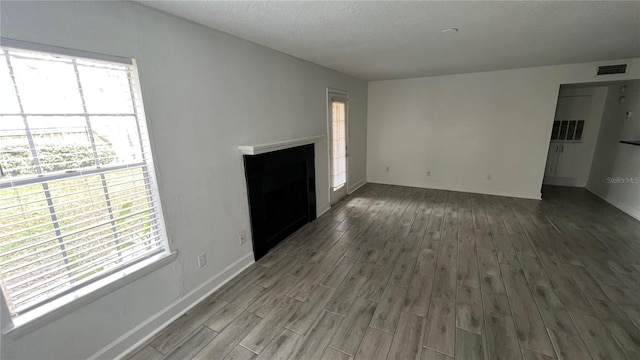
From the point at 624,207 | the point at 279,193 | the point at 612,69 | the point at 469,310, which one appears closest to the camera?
the point at 469,310

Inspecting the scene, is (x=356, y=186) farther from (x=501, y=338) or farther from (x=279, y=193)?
(x=501, y=338)

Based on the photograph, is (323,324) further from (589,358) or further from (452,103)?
(452,103)

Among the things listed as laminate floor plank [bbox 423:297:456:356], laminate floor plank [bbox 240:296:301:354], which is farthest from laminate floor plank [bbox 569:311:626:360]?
laminate floor plank [bbox 240:296:301:354]

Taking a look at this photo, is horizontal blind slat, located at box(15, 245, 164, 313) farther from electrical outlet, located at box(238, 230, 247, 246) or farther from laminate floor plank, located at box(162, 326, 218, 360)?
electrical outlet, located at box(238, 230, 247, 246)

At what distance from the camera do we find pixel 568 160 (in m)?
5.50

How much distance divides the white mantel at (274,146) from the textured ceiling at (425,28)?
1055 mm

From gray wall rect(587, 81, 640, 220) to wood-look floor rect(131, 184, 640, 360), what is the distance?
0.62 m

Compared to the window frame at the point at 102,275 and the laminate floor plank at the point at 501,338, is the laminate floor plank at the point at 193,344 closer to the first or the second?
the window frame at the point at 102,275

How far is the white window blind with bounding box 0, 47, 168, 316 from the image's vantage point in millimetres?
1247

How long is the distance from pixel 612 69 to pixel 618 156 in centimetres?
157

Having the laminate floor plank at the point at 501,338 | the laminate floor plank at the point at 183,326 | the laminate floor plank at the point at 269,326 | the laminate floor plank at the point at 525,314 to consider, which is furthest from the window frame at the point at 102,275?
the laminate floor plank at the point at 525,314

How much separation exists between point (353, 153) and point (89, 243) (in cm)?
457

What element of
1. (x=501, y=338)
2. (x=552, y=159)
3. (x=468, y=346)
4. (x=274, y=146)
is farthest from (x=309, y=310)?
(x=552, y=159)

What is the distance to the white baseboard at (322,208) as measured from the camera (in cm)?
413
